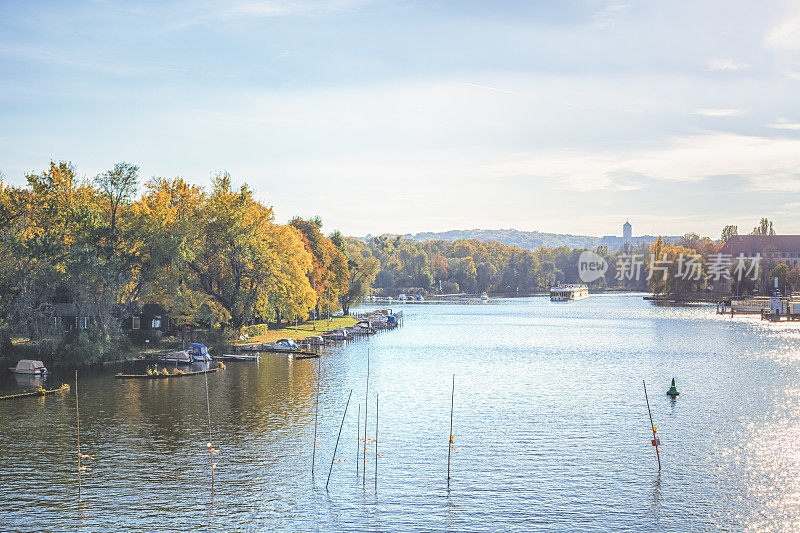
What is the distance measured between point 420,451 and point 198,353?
141 ft

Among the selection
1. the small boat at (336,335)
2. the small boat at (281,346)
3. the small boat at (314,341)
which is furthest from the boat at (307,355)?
the small boat at (336,335)

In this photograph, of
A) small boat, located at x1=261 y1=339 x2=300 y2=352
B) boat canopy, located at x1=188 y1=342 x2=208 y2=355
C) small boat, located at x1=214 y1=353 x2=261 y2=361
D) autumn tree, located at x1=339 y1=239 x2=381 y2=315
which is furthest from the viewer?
autumn tree, located at x1=339 y1=239 x2=381 y2=315

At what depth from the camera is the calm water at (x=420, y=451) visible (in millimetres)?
32969

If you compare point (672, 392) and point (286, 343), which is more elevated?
point (286, 343)

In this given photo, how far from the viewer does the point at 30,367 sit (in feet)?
222

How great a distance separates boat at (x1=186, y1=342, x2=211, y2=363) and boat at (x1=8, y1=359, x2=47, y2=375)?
1547cm

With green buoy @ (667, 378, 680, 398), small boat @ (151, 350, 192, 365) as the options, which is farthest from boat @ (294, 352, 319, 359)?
green buoy @ (667, 378, 680, 398)

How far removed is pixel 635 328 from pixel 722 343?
31.2 metres

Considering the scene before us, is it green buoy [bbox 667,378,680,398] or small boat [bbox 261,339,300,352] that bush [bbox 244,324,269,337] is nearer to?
small boat [bbox 261,339,300,352]

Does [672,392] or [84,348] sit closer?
[672,392]

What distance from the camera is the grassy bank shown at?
9588 cm

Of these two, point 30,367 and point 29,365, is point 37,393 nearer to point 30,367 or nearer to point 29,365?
point 30,367

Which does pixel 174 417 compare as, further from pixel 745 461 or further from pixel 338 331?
pixel 338 331

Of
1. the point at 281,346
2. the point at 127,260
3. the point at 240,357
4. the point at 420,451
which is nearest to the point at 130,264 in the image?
the point at 127,260
